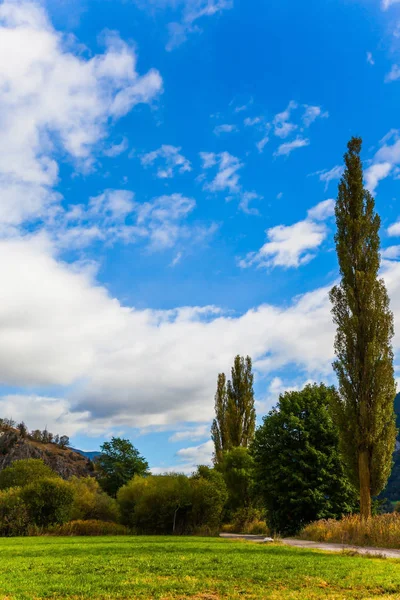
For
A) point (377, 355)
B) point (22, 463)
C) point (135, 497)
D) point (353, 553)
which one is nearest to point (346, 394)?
point (377, 355)

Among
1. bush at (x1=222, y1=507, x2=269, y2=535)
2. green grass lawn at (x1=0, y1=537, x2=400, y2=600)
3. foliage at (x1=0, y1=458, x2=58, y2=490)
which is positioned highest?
foliage at (x1=0, y1=458, x2=58, y2=490)

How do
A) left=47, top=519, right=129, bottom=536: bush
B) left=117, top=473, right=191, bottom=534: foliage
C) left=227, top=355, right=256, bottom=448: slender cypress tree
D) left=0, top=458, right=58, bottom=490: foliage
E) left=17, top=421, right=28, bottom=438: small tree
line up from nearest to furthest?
left=47, top=519, right=129, bottom=536: bush
left=117, top=473, right=191, bottom=534: foliage
left=0, top=458, right=58, bottom=490: foliage
left=227, top=355, right=256, bottom=448: slender cypress tree
left=17, top=421, right=28, bottom=438: small tree

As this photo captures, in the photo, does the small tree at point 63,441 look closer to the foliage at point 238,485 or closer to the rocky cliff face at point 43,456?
the rocky cliff face at point 43,456

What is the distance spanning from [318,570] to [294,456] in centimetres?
1879

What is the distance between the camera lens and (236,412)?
171ft

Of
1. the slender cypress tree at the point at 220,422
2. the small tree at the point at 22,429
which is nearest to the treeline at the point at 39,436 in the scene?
the small tree at the point at 22,429

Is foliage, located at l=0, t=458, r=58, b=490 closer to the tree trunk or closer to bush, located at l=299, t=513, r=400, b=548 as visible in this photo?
bush, located at l=299, t=513, r=400, b=548

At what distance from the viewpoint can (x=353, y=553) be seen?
48.8ft

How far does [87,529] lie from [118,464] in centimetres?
2630

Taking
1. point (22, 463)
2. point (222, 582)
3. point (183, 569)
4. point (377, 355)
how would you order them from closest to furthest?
point (222, 582)
point (183, 569)
point (377, 355)
point (22, 463)

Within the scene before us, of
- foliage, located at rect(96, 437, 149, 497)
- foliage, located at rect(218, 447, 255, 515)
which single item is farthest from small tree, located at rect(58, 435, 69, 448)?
foliage, located at rect(218, 447, 255, 515)

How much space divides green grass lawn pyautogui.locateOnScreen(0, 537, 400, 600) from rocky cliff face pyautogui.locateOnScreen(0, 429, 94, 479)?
206 ft

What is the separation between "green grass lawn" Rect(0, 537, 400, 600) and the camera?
7852 millimetres

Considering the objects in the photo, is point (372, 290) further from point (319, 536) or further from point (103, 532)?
point (103, 532)
